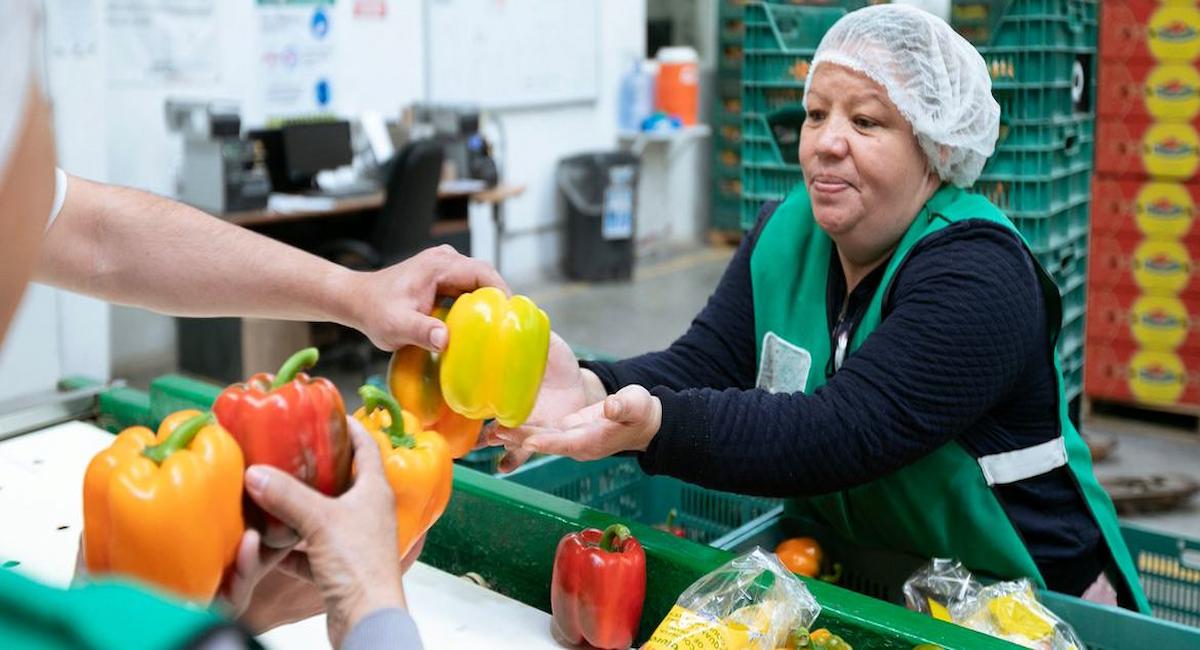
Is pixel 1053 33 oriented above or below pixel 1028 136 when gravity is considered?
above

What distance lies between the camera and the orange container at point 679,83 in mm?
9789

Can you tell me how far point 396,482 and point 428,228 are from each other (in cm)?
497

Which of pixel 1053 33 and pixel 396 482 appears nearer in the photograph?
pixel 396 482

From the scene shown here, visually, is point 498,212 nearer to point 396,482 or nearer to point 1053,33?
point 1053,33

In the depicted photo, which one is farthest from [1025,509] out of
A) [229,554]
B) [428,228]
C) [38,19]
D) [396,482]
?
[428,228]

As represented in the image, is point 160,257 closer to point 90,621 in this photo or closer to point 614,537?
point 614,537

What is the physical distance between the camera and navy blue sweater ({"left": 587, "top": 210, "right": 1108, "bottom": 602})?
187 cm

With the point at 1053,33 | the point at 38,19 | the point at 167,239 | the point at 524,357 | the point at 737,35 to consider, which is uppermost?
the point at 737,35

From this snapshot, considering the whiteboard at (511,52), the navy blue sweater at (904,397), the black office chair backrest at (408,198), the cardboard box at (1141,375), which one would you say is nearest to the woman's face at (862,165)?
the navy blue sweater at (904,397)

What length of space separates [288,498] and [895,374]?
3.55 feet

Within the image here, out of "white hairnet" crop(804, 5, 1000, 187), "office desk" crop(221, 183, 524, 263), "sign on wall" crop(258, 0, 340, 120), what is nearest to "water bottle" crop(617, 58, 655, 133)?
"office desk" crop(221, 183, 524, 263)

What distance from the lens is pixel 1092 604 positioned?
72.6 inches

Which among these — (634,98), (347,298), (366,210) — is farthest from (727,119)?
(347,298)

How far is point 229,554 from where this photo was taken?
3.76 feet
